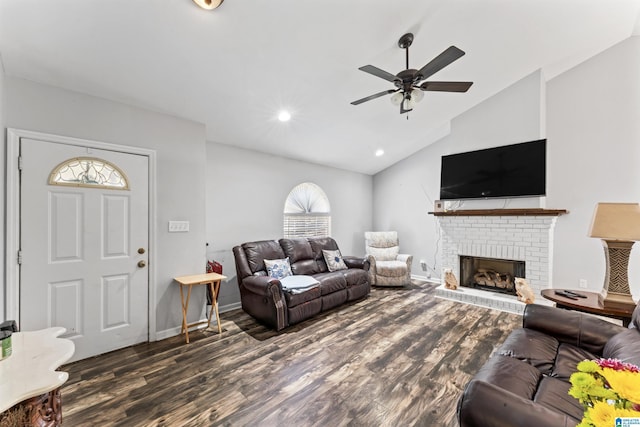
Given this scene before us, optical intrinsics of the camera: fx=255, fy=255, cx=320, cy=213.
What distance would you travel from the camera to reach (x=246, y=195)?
4105mm

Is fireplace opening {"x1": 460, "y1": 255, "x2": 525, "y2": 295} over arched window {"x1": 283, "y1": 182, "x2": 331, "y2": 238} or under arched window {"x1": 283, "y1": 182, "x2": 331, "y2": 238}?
under

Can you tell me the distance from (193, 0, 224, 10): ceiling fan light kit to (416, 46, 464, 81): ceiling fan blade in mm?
1607

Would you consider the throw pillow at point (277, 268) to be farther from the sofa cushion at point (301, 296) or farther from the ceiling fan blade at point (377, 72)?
the ceiling fan blade at point (377, 72)

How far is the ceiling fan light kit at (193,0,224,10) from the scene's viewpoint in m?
1.75

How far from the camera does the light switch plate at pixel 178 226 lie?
2.95 m

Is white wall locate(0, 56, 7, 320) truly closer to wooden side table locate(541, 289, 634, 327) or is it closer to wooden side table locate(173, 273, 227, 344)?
wooden side table locate(173, 273, 227, 344)

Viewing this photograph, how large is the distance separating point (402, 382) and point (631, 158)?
13.6 ft

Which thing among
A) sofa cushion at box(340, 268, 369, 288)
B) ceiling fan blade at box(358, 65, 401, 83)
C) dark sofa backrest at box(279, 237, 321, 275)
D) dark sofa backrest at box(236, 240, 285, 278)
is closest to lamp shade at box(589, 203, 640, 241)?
ceiling fan blade at box(358, 65, 401, 83)

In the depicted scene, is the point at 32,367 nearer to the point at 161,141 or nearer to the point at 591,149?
the point at 161,141

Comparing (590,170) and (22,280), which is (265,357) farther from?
(590,170)

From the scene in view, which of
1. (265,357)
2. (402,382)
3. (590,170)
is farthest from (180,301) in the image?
(590,170)

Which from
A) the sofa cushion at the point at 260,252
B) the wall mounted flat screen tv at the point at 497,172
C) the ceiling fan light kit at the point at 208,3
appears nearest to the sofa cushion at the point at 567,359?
the wall mounted flat screen tv at the point at 497,172

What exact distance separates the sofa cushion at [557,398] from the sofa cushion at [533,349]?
0.16 metres

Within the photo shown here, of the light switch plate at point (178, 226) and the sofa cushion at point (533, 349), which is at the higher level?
the light switch plate at point (178, 226)
